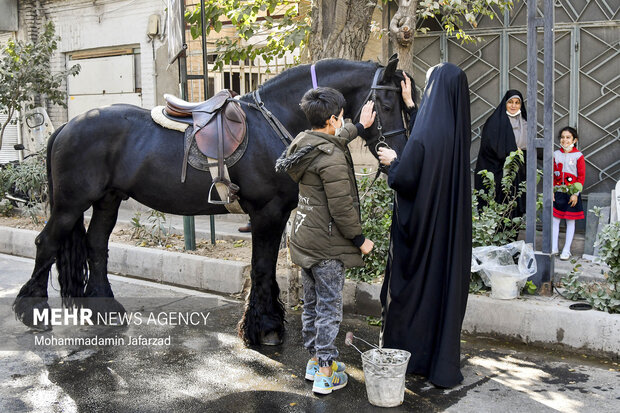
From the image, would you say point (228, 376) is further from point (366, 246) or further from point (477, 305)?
point (477, 305)

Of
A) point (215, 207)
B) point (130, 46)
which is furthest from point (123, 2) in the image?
point (215, 207)

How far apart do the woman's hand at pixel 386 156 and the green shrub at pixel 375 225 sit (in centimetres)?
195

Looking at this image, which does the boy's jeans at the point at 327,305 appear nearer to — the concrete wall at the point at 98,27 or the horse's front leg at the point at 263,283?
the horse's front leg at the point at 263,283

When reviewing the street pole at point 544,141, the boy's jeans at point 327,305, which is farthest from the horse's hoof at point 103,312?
the street pole at point 544,141

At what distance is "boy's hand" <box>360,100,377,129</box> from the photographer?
4586 millimetres

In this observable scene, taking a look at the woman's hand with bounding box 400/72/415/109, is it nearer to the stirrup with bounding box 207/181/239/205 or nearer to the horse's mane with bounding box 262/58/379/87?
the horse's mane with bounding box 262/58/379/87

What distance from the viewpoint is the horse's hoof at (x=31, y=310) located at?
551 cm

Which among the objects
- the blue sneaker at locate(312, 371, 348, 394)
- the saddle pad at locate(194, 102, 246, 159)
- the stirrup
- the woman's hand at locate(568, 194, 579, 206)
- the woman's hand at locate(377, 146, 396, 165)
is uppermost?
the saddle pad at locate(194, 102, 246, 159)

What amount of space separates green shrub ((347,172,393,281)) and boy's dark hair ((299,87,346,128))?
7.79ft

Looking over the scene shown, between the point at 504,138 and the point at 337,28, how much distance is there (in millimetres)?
2426

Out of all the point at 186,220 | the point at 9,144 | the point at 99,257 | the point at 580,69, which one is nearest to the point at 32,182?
the point at 186,220

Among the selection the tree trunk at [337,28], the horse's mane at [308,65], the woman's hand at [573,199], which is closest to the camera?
the horse's mane at [308,65]

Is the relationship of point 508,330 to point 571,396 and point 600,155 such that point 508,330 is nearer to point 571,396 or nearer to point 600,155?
point 571,396

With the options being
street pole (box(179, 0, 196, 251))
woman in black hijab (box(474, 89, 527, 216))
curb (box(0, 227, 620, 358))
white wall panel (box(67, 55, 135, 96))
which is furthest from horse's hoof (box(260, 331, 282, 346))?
white wall panel (box(67, 55, 135, 96))
